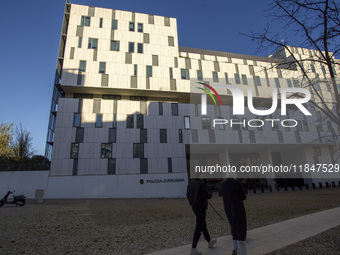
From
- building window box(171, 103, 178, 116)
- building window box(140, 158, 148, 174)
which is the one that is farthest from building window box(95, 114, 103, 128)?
building window box(171, 103, 178, 116)

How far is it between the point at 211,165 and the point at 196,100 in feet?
36.7

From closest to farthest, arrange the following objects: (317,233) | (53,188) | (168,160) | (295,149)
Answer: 1. (317,233)
2. (53,188)
3. (168,160)
4. (295,149)

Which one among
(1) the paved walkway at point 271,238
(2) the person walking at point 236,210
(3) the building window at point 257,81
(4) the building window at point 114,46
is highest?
(4) the building window at point 114,46

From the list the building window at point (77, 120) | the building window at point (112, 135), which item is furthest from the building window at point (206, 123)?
the building window at point (77, 120)

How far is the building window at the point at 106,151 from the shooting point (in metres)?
26.8

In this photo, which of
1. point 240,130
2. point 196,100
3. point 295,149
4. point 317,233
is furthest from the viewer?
point 295,149

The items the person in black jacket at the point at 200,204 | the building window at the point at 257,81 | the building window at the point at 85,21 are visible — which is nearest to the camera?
the person in black jacket at the point at 200,204

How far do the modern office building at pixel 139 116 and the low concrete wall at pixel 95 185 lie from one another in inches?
4.8

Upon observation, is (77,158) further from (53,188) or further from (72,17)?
(72,17)

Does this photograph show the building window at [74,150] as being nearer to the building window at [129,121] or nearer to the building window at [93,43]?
the building window at [129,121]

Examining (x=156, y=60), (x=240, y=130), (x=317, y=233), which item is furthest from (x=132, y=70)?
(x=317, y=233)

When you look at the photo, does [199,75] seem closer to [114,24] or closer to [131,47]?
[131,47]

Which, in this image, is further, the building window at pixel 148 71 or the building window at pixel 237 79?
the building window at pixel 237 79

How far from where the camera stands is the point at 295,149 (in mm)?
35625
